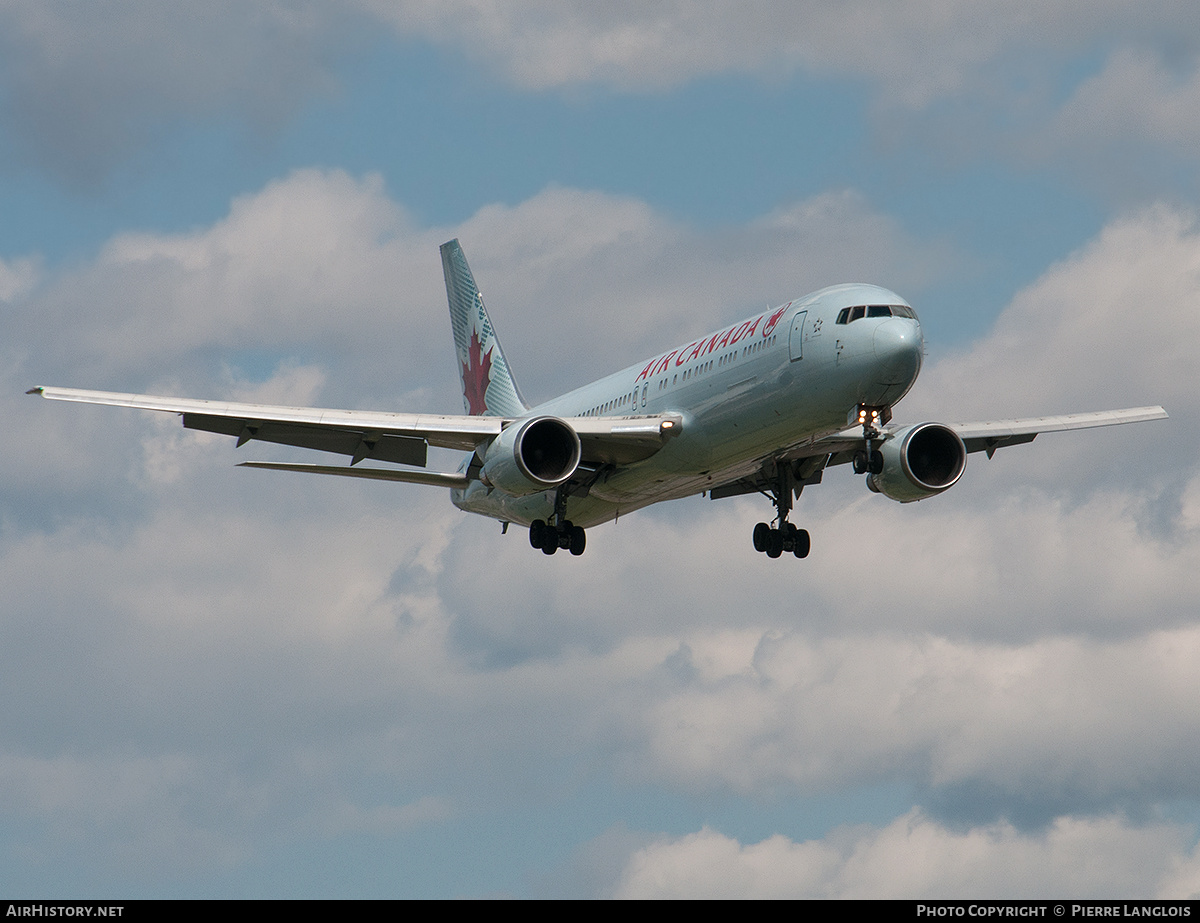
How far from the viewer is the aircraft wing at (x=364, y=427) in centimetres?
4000

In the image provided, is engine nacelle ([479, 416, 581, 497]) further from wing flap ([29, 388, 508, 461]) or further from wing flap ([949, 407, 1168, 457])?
wing flap ([949, 407, 1168, 457])

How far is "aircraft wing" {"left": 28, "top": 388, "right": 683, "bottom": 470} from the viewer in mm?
40000

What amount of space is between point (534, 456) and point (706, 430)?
14.2 ft

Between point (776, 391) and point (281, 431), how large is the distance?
13015 millimetres

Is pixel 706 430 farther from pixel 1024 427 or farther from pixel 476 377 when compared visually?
pixel 476 377

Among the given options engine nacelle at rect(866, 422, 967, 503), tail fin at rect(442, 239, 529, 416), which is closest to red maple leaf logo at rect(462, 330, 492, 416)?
tail fin at rect(442, 239, 529, 416)

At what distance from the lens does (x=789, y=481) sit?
45094mm

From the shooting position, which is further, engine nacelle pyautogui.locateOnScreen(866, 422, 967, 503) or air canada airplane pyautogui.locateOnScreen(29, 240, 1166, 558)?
engine nacelle pyautogui.locateOnScreen(866, 422, 967, 503)

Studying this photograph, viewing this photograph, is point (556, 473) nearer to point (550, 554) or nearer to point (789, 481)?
point (550, 554)

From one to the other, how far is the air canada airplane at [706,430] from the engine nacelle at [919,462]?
0.04 metres

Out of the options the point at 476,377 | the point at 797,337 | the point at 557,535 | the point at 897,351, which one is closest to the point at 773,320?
the point at 797,337

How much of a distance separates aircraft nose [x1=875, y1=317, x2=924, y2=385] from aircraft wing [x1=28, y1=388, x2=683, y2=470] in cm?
621

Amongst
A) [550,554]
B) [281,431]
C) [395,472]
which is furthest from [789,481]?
[281,431]
